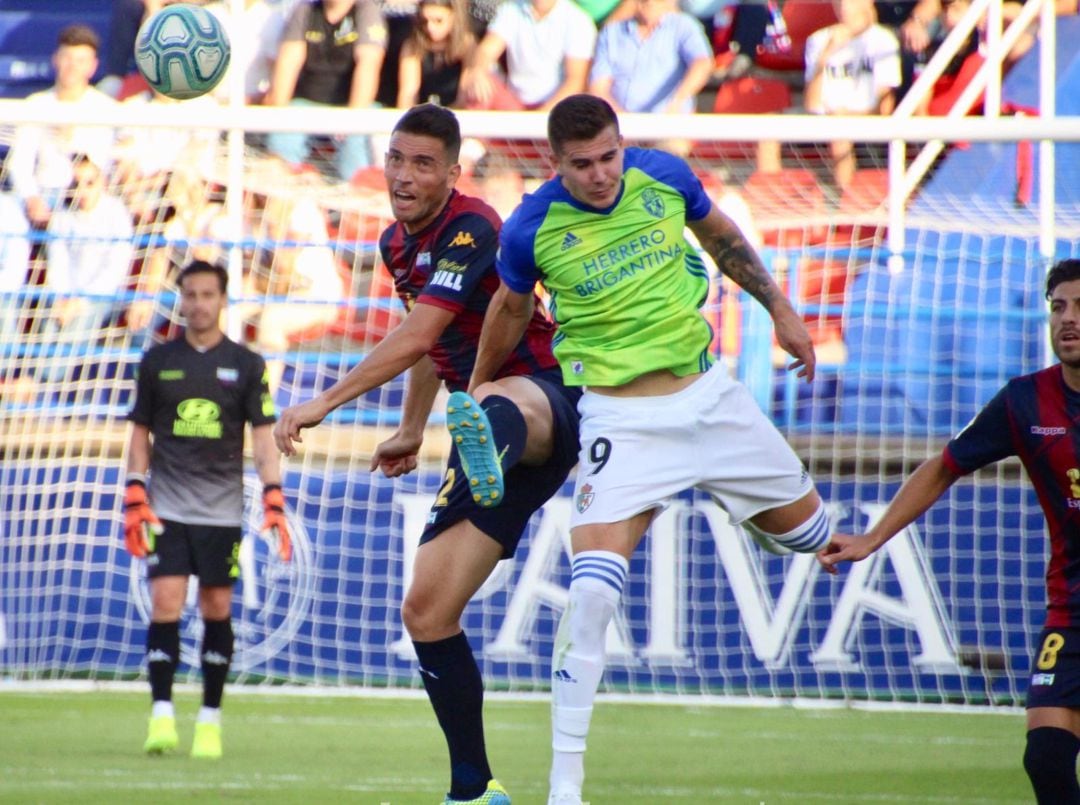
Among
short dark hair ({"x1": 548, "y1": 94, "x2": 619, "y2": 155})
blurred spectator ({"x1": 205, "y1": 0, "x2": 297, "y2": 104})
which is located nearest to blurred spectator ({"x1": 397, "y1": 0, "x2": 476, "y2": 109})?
blurred spectator ({"x1": 205, "y1": 0, "x2": 297, "y2": 104})

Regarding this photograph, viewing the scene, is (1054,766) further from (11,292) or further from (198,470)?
(11,292)

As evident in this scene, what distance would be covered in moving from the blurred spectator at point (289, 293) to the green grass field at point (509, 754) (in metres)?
2.29

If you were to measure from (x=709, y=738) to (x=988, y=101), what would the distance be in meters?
5.16

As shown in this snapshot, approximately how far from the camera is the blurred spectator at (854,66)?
12.7m

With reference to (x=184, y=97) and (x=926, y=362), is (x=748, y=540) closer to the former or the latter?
(x=926, y=362)

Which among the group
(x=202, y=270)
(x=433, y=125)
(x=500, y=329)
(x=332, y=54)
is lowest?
(x=500, y=329)

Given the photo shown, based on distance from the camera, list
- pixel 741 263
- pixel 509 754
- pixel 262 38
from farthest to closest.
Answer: pixel 262 38
pixel 509 754
pixel 741 263

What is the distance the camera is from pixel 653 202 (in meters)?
5.45

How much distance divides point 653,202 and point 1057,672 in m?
1.90

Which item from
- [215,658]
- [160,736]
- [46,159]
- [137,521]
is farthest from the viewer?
[46,159]

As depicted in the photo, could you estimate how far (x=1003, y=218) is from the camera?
1142 centimetres

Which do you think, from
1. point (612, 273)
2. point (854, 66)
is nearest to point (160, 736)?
point (612, 273)

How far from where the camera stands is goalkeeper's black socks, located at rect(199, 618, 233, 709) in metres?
7.73

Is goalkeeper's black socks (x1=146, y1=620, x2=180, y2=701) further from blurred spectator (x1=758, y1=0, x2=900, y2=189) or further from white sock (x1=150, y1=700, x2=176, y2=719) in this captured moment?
blurred spectator (x1=758, y1=0, x2=900, y2=189)
